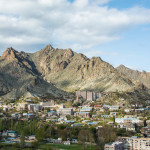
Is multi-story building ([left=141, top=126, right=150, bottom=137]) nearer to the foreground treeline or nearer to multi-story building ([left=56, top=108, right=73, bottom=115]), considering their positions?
the foreground treeline

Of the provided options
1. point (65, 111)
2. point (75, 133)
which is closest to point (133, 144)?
point (75, 133)

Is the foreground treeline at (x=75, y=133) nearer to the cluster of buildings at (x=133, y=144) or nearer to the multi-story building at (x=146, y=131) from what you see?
the cluster of buildings at (x=133, y=144)

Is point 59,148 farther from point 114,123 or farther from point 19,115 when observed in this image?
point 19,115

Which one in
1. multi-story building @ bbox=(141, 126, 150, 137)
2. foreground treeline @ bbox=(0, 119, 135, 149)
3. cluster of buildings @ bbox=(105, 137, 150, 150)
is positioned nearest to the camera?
cluster of buildings @ bbox=(105, 137, 150, 150)

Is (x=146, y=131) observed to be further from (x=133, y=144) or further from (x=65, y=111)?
(x=65, y=111)

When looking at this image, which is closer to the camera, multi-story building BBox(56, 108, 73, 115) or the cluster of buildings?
the cluster of buildings

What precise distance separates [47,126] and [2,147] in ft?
106

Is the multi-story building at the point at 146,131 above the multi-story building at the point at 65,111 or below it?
below

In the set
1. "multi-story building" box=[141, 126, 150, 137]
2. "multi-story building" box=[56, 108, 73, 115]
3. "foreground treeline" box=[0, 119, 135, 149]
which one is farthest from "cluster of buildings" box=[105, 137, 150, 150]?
"multi-story building" box=[56, 108, 73, 115]

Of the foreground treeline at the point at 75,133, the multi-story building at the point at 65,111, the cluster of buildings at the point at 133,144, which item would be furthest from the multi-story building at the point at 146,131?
the multi-story building at the point at 65,111

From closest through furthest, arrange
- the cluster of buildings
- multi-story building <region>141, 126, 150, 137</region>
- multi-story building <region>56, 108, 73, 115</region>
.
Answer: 1. the cluster of buildings
2. multi-story building <region>141, 126, 150, 137</region>
3. multi-story building <region>56, 108, 73, 115</region>

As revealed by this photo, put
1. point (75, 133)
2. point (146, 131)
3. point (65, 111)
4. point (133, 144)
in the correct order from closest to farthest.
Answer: point (133, 144)
point (75, 133)
point (146, 131)
point (65, 111)

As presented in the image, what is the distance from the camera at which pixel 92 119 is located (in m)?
139

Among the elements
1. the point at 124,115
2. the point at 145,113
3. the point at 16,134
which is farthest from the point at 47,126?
the point at 145,113
